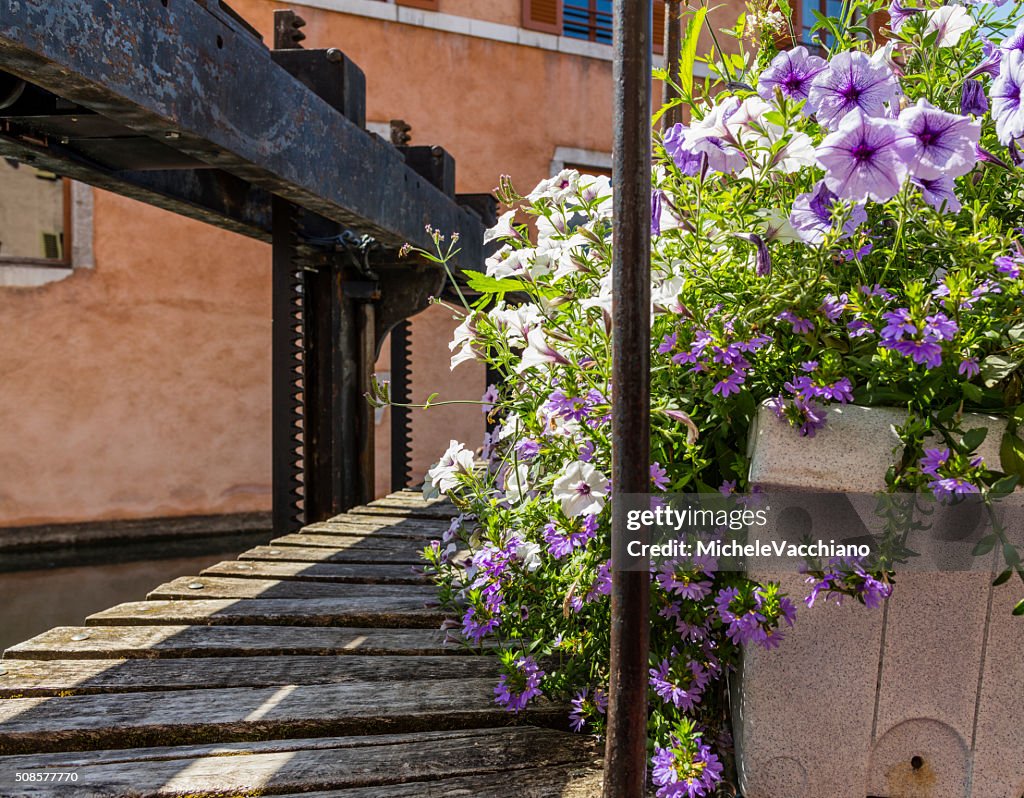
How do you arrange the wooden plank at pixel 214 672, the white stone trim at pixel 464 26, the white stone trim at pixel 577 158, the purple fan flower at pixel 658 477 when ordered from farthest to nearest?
the white stone trim at pixel 577 158 → the white stone trim at pixel 464 26 → the wooden plank at pixel 214 672 → the purple fan flower at pixel 658 477

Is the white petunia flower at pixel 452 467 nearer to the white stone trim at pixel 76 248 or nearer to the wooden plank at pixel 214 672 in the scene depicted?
the wooden plank at pixel 214 672

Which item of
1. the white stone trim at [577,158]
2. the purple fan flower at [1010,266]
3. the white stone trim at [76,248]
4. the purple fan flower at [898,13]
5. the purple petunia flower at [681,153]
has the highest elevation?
the white stone trim at [577,158]

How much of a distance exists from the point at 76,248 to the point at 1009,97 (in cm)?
876

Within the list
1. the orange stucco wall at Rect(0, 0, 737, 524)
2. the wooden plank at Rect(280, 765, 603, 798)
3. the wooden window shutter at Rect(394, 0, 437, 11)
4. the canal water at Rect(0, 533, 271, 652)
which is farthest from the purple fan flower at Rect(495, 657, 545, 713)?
the wooden window shutter at Rect(394, 0, 437, 11)

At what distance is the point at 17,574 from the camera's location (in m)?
7.81

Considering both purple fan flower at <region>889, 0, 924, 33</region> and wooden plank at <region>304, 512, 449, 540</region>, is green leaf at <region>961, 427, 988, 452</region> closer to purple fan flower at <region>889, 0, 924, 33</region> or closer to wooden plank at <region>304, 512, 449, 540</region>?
purple fan flower at <region>889, 0, 924, 33</region>

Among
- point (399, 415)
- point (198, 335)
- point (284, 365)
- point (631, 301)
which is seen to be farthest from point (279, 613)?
point (198, 335)

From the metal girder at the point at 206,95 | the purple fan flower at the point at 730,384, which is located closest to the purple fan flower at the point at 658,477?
the purple fan flower at the point at 730,384

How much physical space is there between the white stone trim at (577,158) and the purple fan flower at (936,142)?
348 inches

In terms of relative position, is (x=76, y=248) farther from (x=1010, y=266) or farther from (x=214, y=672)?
(x=1010, y=266)

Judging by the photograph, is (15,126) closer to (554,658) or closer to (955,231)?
(554,658)

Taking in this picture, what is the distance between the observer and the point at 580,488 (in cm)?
104

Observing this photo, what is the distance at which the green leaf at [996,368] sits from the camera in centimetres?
90

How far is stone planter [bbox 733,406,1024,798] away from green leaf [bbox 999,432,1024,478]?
127 millimetres
